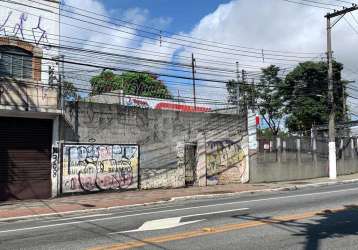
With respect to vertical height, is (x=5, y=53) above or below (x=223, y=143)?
above

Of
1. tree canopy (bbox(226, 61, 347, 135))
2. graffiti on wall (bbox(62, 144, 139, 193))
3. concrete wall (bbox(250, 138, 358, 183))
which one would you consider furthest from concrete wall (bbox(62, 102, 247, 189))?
tree canopy (bbox(226, 61, 347, 135))

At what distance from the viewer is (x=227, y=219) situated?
12414 mm

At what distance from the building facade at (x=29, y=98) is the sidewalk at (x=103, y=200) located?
125cm

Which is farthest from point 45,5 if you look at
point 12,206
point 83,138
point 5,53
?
point 12,206

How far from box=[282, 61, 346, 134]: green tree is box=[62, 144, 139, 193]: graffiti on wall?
29.0 m

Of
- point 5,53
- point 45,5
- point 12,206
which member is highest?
point 45,5

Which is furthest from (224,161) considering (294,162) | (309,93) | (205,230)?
(309,93)

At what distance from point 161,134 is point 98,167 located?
13.2 ft

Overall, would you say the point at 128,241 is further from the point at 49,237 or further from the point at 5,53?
the point at 5,53

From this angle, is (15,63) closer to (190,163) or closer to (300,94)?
(190,163)

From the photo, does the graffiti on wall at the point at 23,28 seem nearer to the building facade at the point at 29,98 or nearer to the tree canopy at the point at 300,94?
the building facade at the point at 29,98

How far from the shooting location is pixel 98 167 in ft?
73.0

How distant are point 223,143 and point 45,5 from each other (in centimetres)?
1143

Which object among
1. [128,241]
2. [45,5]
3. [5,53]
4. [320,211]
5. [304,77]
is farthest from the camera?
[304,77]
